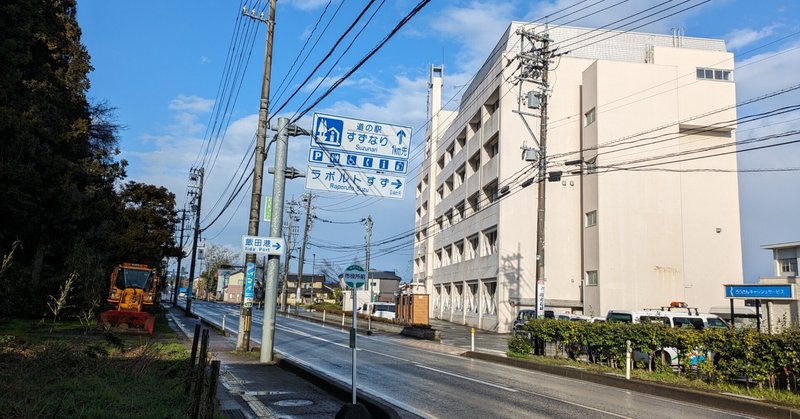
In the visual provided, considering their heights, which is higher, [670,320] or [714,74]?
[714,74]

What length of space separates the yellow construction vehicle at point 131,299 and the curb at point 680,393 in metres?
15.0

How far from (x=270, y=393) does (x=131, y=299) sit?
16.7 m

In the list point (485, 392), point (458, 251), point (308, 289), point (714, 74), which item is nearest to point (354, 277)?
point (485, 392)

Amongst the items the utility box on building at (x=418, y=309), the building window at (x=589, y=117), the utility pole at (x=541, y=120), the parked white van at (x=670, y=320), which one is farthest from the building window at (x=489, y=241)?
the parked white van at (x=670, y=320)

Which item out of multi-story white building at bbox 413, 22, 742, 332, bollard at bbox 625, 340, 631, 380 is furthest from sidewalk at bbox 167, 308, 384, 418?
multi-story white building at bbox 413, 22, 742, 332

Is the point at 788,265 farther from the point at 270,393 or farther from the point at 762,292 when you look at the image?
the point at 270,393

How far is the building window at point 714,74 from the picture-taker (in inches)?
1556

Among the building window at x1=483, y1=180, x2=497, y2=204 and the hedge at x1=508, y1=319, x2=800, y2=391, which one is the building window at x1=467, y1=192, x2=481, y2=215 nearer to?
the building window at x1=483, y1=180, x2=497, y2=204

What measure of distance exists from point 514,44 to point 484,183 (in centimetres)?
1058

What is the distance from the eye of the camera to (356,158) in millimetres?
13992

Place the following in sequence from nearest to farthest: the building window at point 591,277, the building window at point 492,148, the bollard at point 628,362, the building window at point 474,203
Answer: the bollard at point 628,362, the building window at point 591,277, the building window at point 492,148, the building window at point 474,203

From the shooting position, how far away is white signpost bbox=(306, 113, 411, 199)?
14.0 meters

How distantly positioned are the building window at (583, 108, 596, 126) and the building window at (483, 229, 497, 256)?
10091 mm

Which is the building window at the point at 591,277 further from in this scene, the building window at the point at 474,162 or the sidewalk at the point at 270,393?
the sidewalk at the point at 270,393
